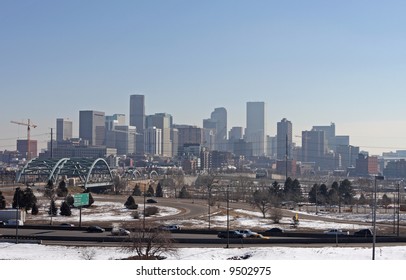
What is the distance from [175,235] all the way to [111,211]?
43.3 ft

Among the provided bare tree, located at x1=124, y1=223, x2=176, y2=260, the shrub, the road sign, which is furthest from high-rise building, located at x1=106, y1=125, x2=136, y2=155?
bare tree, located at x1=124, y1=223, x2=176, y2=260

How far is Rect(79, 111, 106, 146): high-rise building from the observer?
189500 millimetres

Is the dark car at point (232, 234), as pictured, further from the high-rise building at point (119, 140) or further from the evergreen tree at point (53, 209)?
the high-rise building at point (119, 140)

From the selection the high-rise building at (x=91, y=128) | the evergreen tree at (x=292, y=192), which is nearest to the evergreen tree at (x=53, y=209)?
the evergreen tree at (x=292, y=192)

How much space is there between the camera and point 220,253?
18031 millimetres

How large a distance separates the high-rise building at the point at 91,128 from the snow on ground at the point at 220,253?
561ft

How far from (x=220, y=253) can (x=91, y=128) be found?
177419 mm

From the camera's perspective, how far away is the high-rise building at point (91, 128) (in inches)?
7461

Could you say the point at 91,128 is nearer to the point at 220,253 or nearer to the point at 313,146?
the point at 313,146

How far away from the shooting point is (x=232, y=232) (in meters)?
22.8

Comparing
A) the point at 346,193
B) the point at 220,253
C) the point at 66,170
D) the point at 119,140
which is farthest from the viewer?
the point at 119,140

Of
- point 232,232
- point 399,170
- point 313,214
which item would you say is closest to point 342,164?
point 399,170

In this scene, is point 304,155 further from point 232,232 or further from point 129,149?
point 232,232

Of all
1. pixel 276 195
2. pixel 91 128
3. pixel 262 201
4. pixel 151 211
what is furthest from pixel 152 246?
pixel 91 128
